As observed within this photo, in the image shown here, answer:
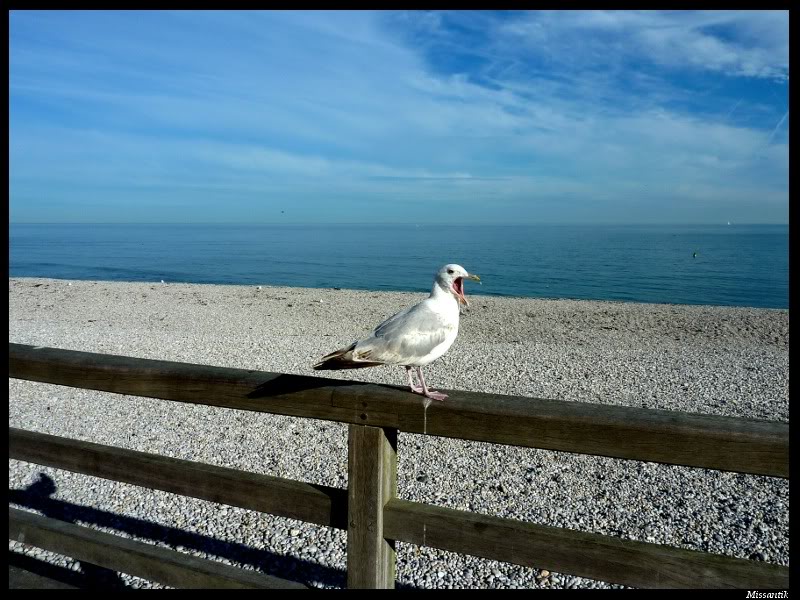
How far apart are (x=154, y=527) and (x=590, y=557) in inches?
155

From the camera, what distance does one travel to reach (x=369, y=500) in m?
2.23

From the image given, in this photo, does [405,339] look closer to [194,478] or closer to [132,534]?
[194,478]

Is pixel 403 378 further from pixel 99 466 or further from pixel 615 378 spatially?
pixel 99 466

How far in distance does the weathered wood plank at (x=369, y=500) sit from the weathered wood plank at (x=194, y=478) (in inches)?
3.6

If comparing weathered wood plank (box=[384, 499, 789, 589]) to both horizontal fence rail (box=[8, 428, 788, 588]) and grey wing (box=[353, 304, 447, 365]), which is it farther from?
grey wing (box=[353, 304, 447, 365])

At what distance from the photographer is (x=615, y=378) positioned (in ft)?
35.2

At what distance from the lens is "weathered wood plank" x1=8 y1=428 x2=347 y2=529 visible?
2.36 m

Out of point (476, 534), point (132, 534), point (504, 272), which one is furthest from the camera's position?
point (504, 272)

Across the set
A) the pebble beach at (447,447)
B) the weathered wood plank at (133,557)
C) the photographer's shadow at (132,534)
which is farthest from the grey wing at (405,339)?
the pebble beach at (447,447)

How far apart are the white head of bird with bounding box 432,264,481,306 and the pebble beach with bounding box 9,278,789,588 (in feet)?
7.28

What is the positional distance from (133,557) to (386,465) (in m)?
1.26

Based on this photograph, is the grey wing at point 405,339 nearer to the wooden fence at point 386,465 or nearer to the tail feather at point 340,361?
the tail feather at point 340,361

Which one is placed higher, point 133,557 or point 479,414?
point 479,414

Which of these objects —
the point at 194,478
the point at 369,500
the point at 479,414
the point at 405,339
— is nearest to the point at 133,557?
the point at 194,478
